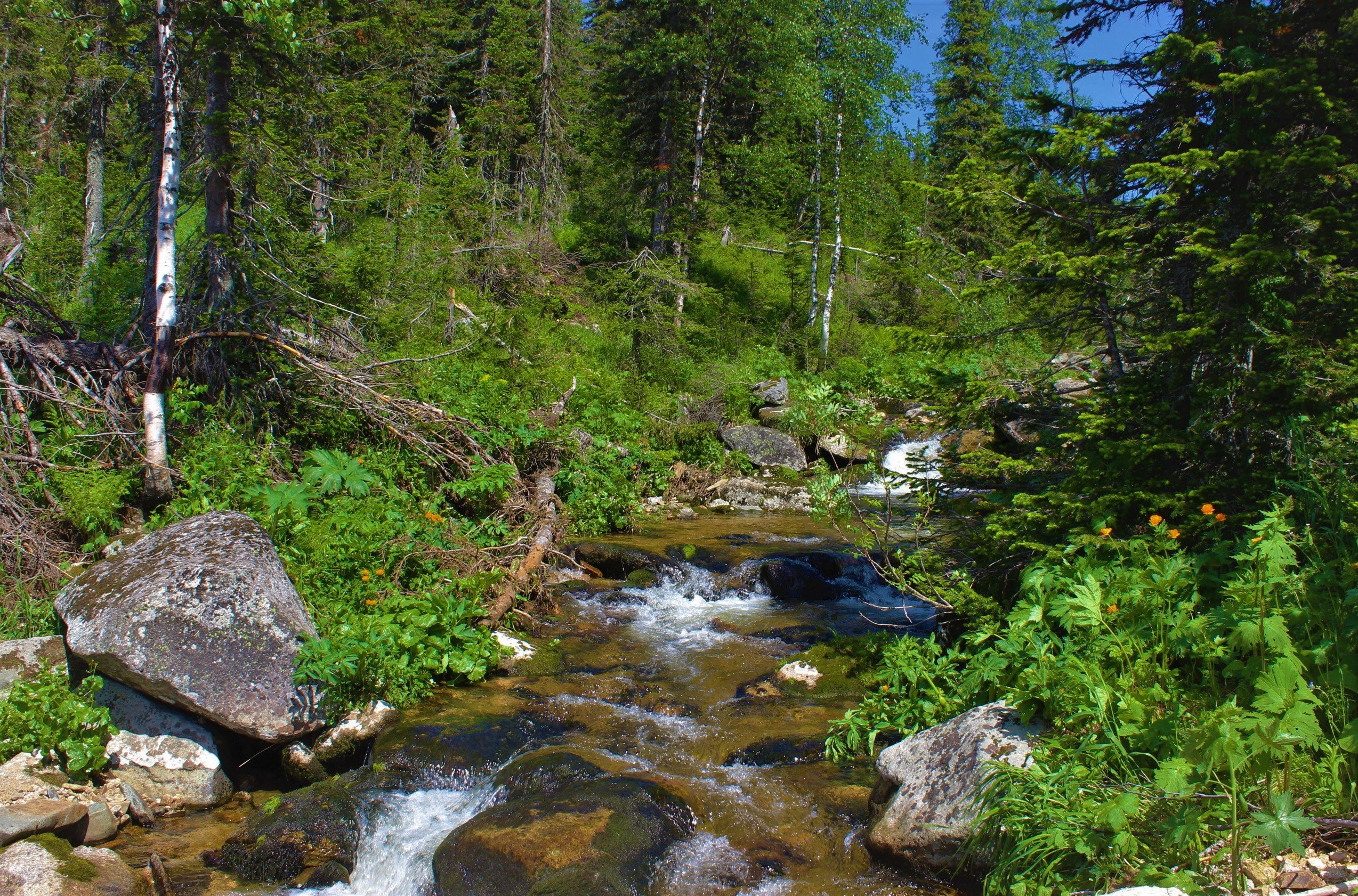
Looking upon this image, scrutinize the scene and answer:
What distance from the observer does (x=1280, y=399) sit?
4.31 m

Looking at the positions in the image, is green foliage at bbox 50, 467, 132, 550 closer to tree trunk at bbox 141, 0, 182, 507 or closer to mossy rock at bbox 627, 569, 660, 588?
tree trunk at bbox 141, 0, 182, 507

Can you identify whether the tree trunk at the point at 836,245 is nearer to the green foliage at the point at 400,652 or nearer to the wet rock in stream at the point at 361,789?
the green foliage at the point at 400,652

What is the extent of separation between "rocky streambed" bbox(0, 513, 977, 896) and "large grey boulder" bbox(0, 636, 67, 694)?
4.90ft

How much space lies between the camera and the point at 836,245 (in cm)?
2189

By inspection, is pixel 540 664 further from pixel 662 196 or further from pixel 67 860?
pixel 662 196

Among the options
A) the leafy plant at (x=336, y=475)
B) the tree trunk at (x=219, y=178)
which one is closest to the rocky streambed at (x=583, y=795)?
the leafy plant at (x=336, y=475)

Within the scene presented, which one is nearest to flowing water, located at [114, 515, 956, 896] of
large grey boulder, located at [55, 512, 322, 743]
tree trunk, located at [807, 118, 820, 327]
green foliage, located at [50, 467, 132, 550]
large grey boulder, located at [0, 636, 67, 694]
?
large grey boulder, located at [55, 512, 322, 743]

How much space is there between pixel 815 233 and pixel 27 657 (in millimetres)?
20609

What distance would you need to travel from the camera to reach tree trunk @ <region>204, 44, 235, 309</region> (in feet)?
26.9

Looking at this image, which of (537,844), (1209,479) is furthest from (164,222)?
(1209,479)

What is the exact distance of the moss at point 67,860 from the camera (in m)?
4.03

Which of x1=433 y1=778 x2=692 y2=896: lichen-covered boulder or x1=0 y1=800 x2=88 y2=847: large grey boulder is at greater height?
x1=0 y1=800 x2=88 y2=847: large grey boulder

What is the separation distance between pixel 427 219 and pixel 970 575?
1429 centimetres

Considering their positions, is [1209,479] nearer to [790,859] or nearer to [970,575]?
[970,575]
